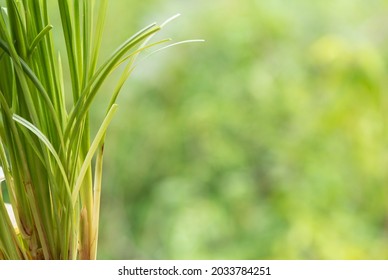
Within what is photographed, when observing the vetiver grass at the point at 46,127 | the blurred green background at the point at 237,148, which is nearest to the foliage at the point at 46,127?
the vetiver grass at the point at 46,127

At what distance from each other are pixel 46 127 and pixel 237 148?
114 centimetres

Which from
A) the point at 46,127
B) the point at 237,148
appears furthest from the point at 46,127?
the point at 237,148

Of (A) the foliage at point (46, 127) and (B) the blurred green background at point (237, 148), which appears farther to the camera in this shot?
(B) the blurred green background at point (237, 148)

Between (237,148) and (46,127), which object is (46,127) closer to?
(46,127)

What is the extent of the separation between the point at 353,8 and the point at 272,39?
227 mm

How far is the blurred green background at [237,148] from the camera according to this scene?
1.59m

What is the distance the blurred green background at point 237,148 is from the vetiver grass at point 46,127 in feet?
3.33

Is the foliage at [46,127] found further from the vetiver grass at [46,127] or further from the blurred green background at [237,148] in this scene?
the blurred green background at [237,148]

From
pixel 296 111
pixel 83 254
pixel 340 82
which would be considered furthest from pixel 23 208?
pixel 296 111

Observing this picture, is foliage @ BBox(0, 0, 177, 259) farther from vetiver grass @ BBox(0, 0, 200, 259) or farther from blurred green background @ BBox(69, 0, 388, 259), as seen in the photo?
A: blurred green background @ BBox(69, 0, 388, 259)

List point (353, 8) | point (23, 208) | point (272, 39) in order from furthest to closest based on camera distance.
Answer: point (272, 39), point (353, 8), point (23, 208)

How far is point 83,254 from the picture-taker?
603mm

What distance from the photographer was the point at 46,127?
22.3 inches
